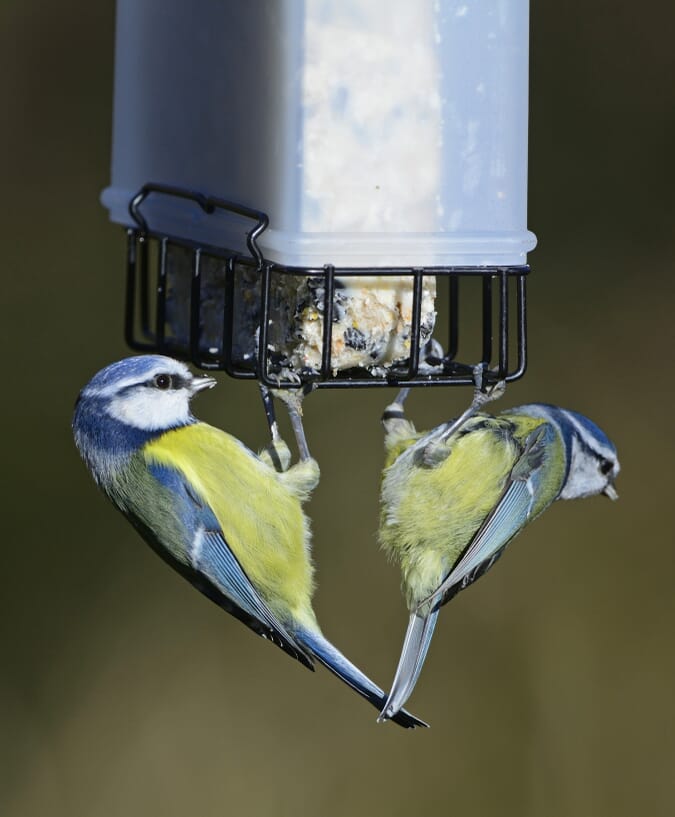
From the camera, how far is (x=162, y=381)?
252cm

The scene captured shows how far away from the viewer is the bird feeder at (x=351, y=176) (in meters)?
2.29

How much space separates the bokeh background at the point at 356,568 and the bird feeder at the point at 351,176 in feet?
6.91

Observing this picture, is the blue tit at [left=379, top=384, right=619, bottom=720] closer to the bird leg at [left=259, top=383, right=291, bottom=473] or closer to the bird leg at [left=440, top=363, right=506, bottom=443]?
the bird leg at [left=440, top=363, right=506, bottom=443]

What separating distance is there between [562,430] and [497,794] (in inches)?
79.4

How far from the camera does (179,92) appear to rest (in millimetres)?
2727

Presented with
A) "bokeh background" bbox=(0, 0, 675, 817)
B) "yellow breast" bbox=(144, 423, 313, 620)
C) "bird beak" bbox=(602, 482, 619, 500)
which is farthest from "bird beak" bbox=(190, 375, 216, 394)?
"bokeh background" bbox=(0, 0, 675, 817)

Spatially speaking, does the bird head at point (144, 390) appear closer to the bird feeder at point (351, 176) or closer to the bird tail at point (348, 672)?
the bird feeder at point (351, 176)

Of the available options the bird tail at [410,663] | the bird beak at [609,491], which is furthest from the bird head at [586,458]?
the bird tail at [410,663]

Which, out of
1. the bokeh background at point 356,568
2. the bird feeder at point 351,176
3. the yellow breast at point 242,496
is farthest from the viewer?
the bokeh background at point 356,568

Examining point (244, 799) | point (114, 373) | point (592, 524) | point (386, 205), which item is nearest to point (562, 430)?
point (386, 205)

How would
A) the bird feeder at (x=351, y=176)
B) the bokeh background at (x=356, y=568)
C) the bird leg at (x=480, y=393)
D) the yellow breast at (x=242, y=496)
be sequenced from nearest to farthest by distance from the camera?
the bird feeder at (x=351, y=176) → the bird leg at (x=480, y=393) → the yellow breast at (x=242, y=496) → the bokeh background at (x=356, y=568)

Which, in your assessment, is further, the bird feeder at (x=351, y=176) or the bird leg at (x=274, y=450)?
the bird leg at (x=274, y=450)

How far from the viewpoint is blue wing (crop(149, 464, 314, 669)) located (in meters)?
2.55

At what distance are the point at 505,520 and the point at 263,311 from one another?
73 centimetres
